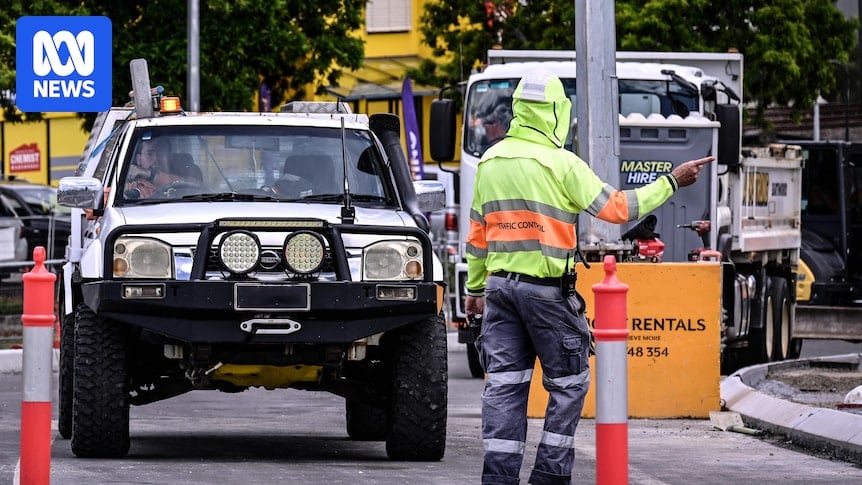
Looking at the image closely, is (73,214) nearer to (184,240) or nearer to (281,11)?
(184,240)

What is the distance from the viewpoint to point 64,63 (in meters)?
16.0

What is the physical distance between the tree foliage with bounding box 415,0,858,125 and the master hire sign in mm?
21315

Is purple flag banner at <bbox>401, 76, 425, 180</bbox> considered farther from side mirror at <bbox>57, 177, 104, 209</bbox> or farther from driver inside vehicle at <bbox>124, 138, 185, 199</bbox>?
side mirror at <bbox>57, 177, 104, 209</bbox>

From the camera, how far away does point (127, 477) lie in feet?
30.3

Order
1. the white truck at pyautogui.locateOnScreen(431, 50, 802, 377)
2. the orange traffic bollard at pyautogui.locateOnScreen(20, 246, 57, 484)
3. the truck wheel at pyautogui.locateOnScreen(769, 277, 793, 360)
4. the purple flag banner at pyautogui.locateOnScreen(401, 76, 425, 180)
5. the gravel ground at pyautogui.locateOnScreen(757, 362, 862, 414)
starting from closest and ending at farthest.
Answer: the orange traffic bollard at pyautogui.locateOnScreen(20, 246, 57, 484) → the gravel ground at pyautogui.locateOnScreen(757, 362, 862, 414) → the white truck at pyautogui.locateOnScreen(431, 50, 802, 377) → the truck wheel at pyautogui.locateOnScreen(769, 277, 793, 360) → the purple flag banner at pyautogui.locateOnScreen(401, 76, 425, 180)

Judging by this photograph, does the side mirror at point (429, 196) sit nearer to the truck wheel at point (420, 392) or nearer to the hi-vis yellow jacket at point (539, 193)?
the truck wheel at point (420, 392)

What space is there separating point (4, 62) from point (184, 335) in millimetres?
19002

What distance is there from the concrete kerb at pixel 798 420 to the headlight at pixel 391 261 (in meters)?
2.82

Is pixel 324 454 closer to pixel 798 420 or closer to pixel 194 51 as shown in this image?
pixel 798 420

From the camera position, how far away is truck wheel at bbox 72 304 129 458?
10008mm

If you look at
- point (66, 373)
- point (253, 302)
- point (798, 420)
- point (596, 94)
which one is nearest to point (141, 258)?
point (253, 302)

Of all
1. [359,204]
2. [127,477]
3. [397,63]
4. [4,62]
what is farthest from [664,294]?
[397,63]

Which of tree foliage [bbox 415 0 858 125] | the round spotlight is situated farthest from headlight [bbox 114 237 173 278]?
tree foliage [bbox 415 0 858 125]

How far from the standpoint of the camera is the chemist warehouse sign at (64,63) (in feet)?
51.5
